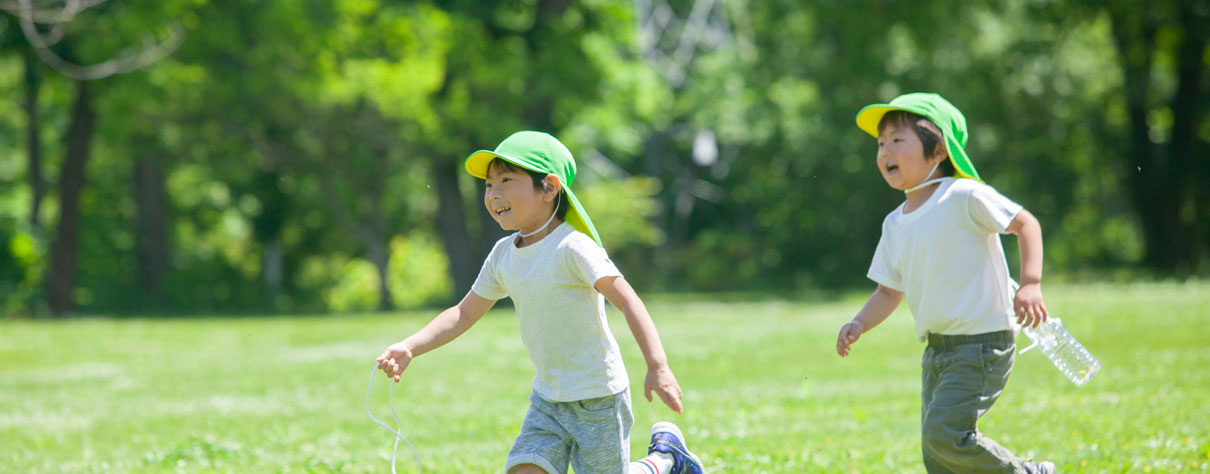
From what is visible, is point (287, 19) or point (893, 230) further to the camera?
point (287, 19)

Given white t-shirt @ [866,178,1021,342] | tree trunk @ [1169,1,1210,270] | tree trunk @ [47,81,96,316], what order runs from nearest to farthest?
1. white t-shirt @ [866,178,1021,342]
2. tree trunk @ [47,81,96,316]
3. tree trunk @ [1169,1,1210,270]

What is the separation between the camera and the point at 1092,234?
3750 centimetres

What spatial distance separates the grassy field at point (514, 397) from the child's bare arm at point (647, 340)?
1.89 m

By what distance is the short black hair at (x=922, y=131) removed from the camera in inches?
198

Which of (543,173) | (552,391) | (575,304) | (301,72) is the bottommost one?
(552,391)

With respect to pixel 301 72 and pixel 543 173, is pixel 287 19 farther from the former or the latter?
pixel 543 173

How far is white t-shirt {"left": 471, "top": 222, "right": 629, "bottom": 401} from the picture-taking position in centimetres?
460

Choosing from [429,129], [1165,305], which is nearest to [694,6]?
[429,129]

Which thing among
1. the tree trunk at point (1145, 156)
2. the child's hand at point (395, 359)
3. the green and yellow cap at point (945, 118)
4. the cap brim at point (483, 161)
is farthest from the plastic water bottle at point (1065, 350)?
the tree trunk at point (1145, 156)

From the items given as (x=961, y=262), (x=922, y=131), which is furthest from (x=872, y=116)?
(x=961, y=262)

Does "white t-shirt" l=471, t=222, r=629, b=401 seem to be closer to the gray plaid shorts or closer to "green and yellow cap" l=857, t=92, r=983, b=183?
the gray plaid shorts

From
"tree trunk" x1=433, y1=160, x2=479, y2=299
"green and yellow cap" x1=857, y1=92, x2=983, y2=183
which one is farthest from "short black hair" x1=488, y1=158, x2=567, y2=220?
"tree trunk" x1=433, y1=160, x2=479, y2=299

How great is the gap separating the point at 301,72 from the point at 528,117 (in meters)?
5.17

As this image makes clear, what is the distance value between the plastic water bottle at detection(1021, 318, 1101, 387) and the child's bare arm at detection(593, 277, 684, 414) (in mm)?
1806
